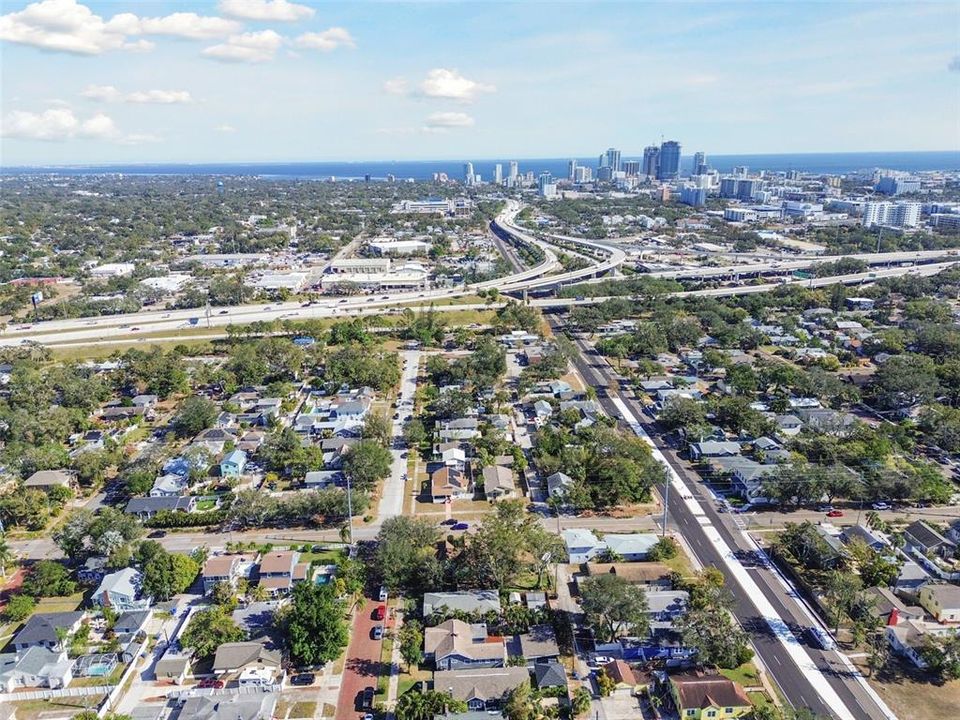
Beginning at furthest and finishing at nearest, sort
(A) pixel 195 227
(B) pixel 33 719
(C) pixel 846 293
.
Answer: (A) pixel 195 227 < (C) pixel 846 293 < (B) pixel 33 719

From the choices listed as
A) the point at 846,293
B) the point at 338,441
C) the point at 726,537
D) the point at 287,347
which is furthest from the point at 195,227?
the point at 726,537

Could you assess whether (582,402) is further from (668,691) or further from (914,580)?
(668,691)

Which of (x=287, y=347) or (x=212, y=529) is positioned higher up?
(x=287, y=347)

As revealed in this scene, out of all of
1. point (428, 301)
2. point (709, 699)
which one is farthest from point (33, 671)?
point (428, 301)

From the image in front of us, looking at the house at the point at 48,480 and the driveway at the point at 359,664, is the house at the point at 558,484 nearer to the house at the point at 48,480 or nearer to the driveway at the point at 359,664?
the driveway at the point at 359,664

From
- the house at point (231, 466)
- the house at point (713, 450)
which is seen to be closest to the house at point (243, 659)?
the house at point (231, 466)

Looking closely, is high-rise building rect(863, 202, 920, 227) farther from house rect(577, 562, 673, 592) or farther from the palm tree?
the palm tree
